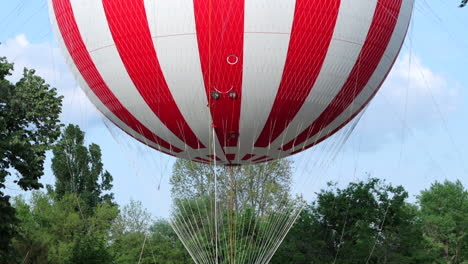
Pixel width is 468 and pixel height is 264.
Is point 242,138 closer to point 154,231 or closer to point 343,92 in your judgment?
point 343,92

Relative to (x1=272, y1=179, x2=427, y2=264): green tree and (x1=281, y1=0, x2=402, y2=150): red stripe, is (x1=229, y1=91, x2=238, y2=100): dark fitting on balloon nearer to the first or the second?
(x1=281, y1=0, x2=402, y2=150): red stripe

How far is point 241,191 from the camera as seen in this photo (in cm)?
3922

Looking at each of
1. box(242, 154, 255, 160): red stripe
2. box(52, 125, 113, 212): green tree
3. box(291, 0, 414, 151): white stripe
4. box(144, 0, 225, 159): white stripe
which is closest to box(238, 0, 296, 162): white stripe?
box(144, 0, 225, 159): white stripe

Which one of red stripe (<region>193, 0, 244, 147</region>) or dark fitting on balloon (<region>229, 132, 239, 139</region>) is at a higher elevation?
red stripe (<region>193, 0, 244, 147</region>)

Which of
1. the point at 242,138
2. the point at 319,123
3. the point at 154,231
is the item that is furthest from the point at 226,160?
the point at 154,231

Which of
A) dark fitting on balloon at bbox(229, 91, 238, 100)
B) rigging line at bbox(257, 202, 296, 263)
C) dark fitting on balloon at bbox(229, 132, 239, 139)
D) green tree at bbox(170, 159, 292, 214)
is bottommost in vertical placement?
rigging line at bbox(257, 202, 296, 263)

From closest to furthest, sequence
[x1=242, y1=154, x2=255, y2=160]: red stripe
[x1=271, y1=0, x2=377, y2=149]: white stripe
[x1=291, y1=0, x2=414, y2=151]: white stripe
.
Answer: [x1=271, y1=0, x2=377, y2=149]: white stripe → [x1=291, y1=0, x2=414, y2=151]: white stripe → [x1=242, y1=154, x2=255, y2=160]: red stripe

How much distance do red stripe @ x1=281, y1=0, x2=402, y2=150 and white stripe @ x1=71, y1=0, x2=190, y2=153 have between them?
350cm

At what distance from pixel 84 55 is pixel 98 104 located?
58.1 inches

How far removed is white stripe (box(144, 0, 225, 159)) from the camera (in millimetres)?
12336

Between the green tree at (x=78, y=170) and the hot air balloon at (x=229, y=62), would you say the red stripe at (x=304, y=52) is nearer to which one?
the hot air balloon at (x=229, y=62)

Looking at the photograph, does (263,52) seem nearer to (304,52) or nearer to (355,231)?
(304,52)

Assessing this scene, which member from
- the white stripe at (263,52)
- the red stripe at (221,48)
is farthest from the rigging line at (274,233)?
the red stripe at (221,48)

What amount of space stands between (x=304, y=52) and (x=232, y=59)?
1374mm
